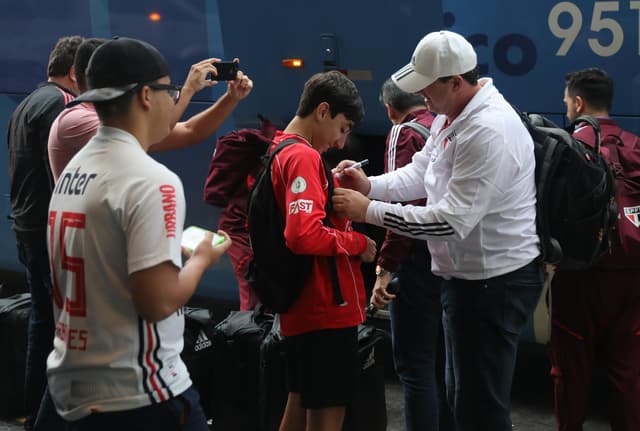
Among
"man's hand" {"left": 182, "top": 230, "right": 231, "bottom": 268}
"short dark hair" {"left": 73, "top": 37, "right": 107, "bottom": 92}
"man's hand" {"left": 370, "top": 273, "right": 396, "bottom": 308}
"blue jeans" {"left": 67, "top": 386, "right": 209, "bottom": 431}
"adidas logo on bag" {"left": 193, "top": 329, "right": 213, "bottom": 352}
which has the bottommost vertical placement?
"adidas logo on bag" {"left": 193, "top": 329, "right": 213, "bottom": 352}

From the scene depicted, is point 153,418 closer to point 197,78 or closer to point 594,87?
point 197,78

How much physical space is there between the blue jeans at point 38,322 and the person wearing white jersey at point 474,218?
1904 millimetres

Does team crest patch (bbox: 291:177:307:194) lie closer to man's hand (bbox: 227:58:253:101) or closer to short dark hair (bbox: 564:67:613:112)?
man's hand (bbox: 227:58:253:101)

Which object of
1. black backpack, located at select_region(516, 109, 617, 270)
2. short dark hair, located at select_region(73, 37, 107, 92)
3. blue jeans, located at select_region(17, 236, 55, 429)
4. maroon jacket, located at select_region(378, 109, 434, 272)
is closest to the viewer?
black backpack, located at select_region(516, 109, 617, 270)

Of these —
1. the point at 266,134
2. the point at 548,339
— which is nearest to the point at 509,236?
the point at 548,339

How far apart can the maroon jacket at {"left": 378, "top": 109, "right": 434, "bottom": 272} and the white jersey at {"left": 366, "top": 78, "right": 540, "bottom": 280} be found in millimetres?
451

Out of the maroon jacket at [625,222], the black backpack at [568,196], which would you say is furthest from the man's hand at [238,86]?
the maroon jacket at [625,222]

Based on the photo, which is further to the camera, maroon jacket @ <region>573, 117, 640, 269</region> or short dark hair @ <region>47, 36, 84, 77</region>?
short dark hair @ <region>47, 36, 84, 77</region>

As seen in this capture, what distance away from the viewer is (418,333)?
414 centimetres

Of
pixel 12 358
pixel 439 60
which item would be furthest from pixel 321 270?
pixel 12 358

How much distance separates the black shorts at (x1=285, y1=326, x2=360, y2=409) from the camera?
3.48 metres

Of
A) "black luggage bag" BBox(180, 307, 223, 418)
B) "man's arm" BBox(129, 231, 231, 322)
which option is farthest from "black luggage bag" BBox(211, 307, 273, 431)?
"man's arm" BBox(129, 231, 231, 322)

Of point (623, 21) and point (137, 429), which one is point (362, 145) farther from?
point (137, 429)

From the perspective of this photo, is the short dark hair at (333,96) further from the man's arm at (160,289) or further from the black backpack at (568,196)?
the man's arm at (160,289)
